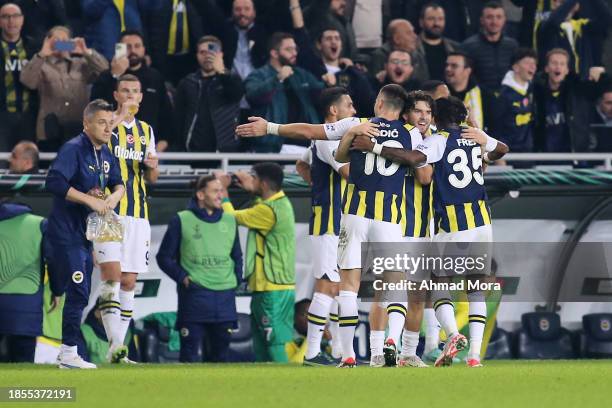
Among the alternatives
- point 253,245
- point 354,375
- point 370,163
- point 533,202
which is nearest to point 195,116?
point 253,245

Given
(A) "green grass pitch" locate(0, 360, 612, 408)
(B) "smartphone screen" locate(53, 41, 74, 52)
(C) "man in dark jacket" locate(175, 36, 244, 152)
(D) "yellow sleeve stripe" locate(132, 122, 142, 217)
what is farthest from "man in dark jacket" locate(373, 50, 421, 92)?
(A) "green grass pitch" locate(0, 360, 612, 408)

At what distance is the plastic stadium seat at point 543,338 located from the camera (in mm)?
16031

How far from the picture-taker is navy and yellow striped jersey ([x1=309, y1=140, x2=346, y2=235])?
13250 millimetres

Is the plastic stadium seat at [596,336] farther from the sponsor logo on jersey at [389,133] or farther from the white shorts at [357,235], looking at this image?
the sponsor logo on jersey at [389,133]

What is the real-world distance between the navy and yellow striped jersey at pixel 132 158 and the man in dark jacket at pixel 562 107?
6.06 m

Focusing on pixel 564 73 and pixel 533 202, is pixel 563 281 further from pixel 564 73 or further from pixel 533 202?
pixel 564 73

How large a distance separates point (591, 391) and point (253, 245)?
687cm

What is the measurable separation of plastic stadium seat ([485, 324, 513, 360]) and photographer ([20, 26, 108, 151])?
5.10 metres

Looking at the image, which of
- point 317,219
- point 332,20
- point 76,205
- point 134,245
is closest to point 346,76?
point 332,20

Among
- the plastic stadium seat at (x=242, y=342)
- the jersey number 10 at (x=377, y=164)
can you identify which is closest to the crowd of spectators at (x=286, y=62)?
the plastic stadium seat at (x=242, y=342)

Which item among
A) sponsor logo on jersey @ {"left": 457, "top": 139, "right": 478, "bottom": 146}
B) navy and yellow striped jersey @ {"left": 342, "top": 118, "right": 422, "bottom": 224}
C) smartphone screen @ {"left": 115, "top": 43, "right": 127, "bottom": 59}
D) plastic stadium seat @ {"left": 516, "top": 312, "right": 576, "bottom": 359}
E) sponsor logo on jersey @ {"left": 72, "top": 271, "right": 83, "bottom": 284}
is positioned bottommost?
plastic stadium seat @ {"left": 516, "top": 312, "right": 576, "bottom": 359}

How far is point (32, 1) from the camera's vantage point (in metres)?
17.1

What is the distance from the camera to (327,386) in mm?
9453

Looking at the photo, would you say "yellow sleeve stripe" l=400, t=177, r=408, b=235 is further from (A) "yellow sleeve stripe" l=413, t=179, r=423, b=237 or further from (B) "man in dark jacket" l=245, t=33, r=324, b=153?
(B) "man in dark jacket" l=245, t=33, r=324, b=153
